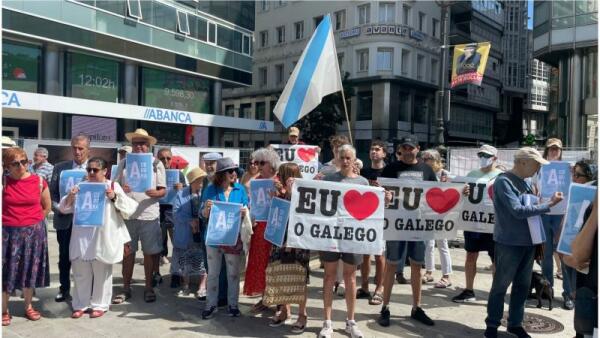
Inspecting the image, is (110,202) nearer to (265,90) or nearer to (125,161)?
(125,161)

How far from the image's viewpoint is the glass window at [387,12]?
41.8m

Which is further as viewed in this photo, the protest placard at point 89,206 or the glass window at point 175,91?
the glass window at point 175,91

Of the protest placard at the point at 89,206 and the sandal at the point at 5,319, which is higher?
the protest placard at the point at 89,206

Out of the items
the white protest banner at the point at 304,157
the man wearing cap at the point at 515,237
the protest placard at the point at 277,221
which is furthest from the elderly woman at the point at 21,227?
the white protest banner at the point at 304,157

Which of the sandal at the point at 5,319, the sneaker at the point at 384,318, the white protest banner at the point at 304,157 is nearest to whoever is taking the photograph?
the sandal at the point at 5,319

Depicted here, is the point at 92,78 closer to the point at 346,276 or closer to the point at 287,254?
the point at 287,254

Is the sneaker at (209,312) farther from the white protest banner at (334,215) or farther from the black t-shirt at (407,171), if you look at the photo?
the black t-shirt at (407,171)

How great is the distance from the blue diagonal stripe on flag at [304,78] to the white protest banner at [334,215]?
9.58 ft

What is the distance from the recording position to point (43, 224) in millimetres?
→ 5500

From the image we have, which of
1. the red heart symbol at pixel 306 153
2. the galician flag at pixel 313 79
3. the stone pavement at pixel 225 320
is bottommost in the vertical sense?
the stone pavement at pixel 225 320

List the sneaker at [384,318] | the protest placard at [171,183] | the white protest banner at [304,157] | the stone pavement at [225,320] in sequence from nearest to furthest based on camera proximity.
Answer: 1. the stone pavement at [225,320]
2. the sneaker at [384,318]
3. the protest placard at [171,183]
4. the white protest banner at [304,157]

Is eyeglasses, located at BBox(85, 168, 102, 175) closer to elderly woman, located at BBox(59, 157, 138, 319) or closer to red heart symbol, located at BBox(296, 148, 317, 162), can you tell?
elderly woman, located at BBox(59, 157, 138, 319)

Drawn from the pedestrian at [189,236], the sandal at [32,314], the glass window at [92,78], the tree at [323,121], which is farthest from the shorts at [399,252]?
the tree at [323,121]

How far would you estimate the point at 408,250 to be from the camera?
5703 mm
